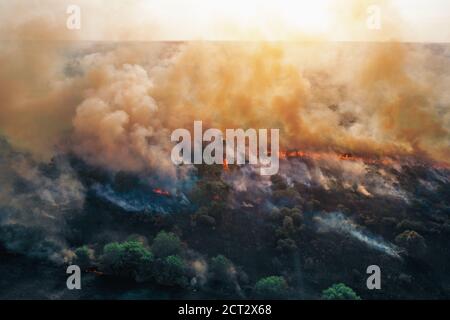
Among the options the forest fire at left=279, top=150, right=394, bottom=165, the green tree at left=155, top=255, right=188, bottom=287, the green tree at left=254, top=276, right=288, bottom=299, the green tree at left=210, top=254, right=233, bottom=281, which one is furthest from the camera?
the forest fire at left=279, top=150, right=394, bottom=165

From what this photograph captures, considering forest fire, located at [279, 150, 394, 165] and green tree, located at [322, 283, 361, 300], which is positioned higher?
forest fire, located at [279, 150, 394, 165]

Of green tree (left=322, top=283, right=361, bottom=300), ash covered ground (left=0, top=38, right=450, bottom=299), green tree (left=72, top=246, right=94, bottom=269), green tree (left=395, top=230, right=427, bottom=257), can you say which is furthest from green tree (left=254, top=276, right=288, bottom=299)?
green tree (left=72, top=246, right=94, bottom=269)

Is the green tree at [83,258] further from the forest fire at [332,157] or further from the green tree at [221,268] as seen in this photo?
the forest fire at [332,157]

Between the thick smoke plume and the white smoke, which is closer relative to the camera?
the white smoke

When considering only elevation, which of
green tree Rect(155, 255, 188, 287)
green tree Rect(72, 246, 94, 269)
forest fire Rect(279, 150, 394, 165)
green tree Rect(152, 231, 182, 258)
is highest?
forest fire Rect(279, 150, 394, 165)

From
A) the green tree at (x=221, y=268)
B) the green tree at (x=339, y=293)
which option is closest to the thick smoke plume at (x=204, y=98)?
the green tree at (x=221, y=268)

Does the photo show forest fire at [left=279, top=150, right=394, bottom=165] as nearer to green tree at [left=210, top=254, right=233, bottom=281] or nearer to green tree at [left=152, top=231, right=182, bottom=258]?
green tree at [left=210, top=254, right=233, bottom=281]

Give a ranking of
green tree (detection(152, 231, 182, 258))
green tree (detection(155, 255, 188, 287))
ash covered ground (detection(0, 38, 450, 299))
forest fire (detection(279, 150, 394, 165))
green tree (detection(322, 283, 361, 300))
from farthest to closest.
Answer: forest fire (detection(279, 150, 394, 165)) → green tree (detection(152, 231, 182, 258)) → ash covered ground (detection(0, 38, 450, 299)) → green tree (detection(155, 255, 188, 287)) → green tree (detection(322, 283, 361, 300))

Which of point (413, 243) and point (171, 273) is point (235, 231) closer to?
point (171, 273)
